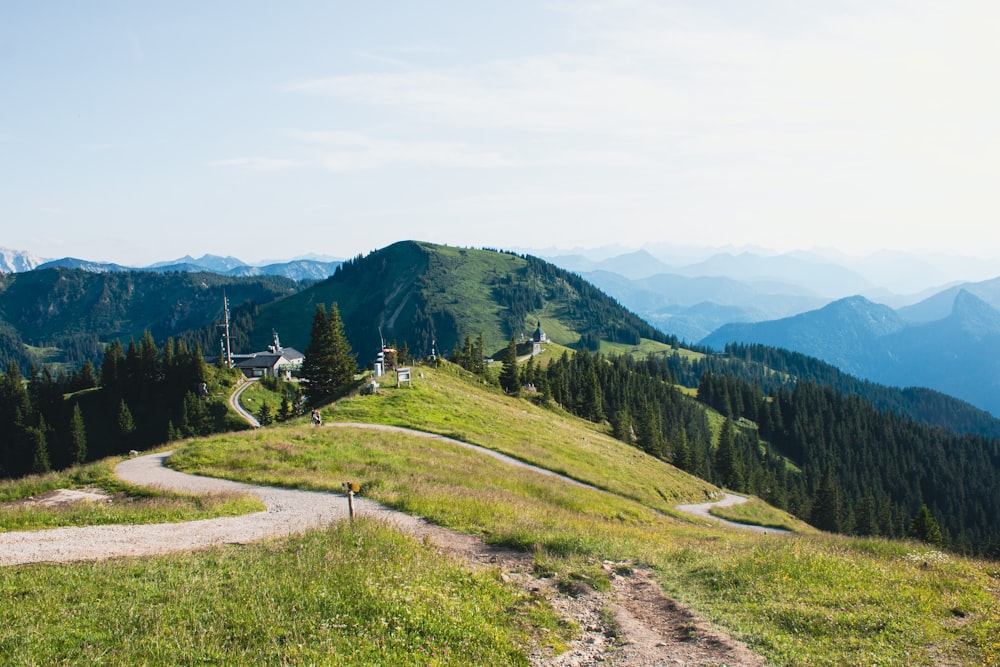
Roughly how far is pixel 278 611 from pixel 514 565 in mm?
6772

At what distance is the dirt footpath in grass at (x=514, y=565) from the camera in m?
10.6

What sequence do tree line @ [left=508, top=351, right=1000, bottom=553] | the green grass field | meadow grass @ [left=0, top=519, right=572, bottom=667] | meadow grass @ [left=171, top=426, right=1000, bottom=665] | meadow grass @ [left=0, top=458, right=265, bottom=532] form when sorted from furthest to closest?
tree line @ [left=508, top=351, right=1000, bottom=553], meadow grass @ [left=0, top=458, right=265, bottom=532], meadow grass @ [left=171, top=426, right=1000, bottom=665], the green grass field, meadow grass @ [left=0, top=519, right=572, bottom=667]

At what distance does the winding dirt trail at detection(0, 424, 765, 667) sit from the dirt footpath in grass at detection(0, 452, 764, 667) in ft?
0.07

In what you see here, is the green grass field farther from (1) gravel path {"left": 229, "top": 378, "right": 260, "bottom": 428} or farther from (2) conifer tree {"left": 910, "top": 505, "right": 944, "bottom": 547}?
(1) gravel path {"left": 229, "top": 378, "right": 260, "bottom": 428}

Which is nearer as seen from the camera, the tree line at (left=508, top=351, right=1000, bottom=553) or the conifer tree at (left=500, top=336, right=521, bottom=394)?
the conifer tree at (left=500, top=336, right=521, bottom=394)

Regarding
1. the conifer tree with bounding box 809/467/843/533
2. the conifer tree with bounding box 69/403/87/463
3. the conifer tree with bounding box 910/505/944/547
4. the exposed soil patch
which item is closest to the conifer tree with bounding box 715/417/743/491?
the conifer tree with bounding box 809/467/843/533

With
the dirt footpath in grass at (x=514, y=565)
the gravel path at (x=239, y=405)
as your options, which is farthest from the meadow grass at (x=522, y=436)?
the gravel path at (x=239, y=405)

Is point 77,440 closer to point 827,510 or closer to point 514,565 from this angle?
point 514,565

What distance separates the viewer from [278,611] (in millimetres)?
10352

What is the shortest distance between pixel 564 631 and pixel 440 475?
17.1 meters

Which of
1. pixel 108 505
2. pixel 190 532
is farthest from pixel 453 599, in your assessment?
pixel 108 505

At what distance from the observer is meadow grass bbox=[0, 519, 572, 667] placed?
30.1ft

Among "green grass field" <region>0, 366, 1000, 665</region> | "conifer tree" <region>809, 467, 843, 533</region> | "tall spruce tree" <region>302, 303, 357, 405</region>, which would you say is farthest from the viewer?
"conifer tree" <region>809, 467, 843, 533</region>

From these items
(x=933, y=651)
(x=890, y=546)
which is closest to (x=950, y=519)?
(x=890, y=546)
